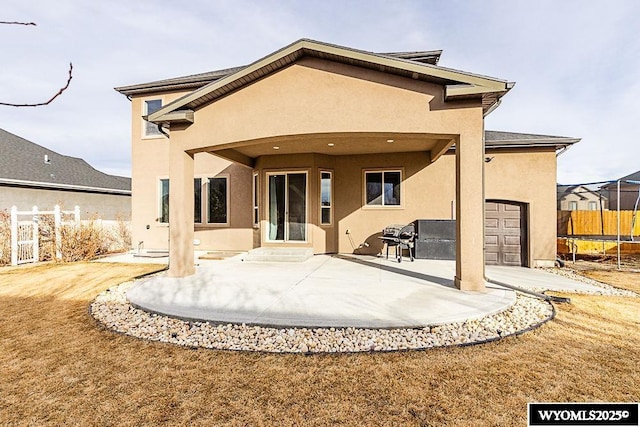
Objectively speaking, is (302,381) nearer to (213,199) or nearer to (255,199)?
(255,199)

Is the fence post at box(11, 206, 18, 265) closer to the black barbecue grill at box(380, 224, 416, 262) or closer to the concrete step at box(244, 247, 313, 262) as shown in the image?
the concrete step at box(244, 247, 313, 262)

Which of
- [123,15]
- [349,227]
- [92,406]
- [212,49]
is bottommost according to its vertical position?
[92,406]

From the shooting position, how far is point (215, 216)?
11906mm

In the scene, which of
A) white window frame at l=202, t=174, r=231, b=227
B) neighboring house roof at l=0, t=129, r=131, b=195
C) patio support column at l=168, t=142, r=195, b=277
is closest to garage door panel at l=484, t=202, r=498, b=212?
patio support column at l=168, t=142, r=195, b=277

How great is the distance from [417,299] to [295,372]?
284 cm

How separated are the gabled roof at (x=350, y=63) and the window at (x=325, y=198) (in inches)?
181

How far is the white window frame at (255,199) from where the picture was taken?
10719 millimetres

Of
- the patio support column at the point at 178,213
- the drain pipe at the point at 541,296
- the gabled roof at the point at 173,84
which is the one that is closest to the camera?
the drain pipe at the point at 541,296

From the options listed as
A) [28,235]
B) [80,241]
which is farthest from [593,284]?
[28,235]

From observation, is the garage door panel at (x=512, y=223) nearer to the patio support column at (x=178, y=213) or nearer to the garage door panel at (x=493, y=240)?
the garage door panel at (x=493, y=240)

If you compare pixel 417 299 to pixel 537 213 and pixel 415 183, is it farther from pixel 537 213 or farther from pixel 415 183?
pixel 537 213

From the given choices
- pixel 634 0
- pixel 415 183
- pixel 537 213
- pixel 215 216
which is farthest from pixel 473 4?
pixel 215 216

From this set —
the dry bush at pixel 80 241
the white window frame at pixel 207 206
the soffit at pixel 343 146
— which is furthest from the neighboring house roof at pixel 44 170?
the soffit at pixel 343 146

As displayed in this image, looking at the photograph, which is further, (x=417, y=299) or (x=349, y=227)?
(x=349, y=227)
